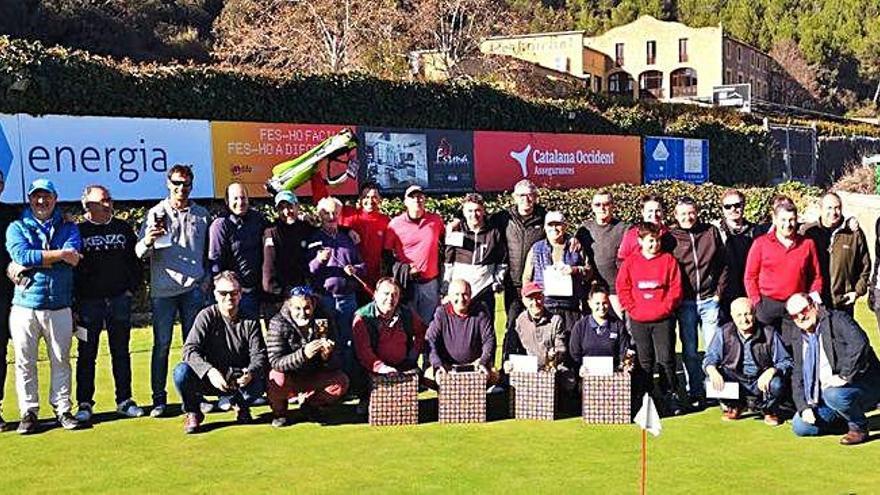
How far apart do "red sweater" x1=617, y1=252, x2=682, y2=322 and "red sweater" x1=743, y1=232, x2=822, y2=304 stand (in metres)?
0.59

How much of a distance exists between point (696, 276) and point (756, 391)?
34.7 inches

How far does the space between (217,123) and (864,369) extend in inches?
375

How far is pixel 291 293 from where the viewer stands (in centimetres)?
707

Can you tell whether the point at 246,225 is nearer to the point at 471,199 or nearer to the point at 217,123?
the point at 471,199

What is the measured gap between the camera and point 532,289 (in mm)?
7160

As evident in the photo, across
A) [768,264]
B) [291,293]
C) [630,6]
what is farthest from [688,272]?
[630,6]

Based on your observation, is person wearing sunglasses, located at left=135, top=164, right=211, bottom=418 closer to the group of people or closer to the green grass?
the group of people

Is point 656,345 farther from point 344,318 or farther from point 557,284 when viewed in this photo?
point 344,318

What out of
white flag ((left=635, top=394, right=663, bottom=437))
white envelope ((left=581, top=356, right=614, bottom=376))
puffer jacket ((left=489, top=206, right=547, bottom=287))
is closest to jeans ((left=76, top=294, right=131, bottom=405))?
puffer jacket ((left=489, top=206, right=547, bottom=287))

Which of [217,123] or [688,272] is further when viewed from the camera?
[217,123]

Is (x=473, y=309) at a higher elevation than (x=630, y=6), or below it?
below

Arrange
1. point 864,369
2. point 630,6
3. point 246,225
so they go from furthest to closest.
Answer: point 630,6 < point 246,225 < point 864,369

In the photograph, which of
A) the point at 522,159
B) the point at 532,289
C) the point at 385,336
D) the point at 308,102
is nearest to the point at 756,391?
the point at 532,289

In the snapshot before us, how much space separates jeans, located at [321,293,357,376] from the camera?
725cm
